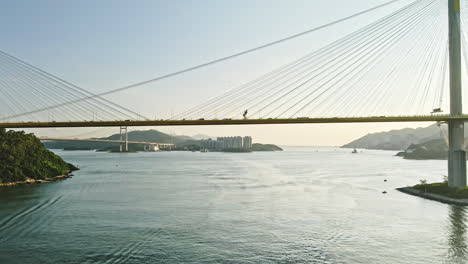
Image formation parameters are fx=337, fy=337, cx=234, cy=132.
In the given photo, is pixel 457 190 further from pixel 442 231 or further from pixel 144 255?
pixel 144 255

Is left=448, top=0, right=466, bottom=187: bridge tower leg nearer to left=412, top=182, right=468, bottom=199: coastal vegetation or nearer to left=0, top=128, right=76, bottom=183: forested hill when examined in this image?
left=412, top=182, right=468, bottom=199: coastal vegetation

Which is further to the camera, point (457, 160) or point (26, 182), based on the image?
point (26, 182)

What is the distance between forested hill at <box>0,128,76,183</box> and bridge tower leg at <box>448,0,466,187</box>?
44231mm

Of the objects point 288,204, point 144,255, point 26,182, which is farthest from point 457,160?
point 26,182

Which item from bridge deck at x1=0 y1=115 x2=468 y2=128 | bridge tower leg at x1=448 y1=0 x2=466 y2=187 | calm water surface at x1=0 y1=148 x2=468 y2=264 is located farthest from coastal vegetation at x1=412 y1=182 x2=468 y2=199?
bridge deck at x1=0 y1=115 x2=468 y2=128

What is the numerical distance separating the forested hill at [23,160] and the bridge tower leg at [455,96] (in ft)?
145

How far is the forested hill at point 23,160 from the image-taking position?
39.0 metres

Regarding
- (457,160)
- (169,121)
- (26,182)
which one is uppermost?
(169,121)

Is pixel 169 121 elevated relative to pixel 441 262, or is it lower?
elevated

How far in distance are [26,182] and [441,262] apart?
42090 millimetres

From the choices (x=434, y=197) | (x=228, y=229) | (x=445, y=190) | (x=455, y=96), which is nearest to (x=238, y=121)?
(x=228, y=229)

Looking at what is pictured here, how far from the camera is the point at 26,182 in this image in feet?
131

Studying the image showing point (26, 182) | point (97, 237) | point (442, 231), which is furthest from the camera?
point (26, 182)

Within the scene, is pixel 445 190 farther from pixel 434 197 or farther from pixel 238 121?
pixel 238 121
